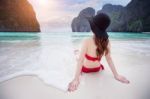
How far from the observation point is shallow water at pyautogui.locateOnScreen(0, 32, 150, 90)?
55.4 inches

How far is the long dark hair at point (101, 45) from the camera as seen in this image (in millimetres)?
1186

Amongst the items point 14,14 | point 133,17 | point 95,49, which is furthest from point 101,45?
point 14,14

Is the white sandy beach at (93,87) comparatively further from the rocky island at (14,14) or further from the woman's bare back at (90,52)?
the rocky island at (14,14)

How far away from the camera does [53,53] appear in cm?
172

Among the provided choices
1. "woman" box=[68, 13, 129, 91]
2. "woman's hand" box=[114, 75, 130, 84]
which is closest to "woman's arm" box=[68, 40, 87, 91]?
"woman" box=[68, 13, 129, 91]

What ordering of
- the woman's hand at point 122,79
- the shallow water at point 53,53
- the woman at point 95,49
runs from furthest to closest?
the shallow water at point 53,53 → the woman's hand at point 122,79 → the woman at point 95,49

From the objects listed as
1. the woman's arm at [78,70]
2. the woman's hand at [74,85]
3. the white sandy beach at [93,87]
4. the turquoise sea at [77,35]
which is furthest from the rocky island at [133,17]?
the woman's hand at [74,85]

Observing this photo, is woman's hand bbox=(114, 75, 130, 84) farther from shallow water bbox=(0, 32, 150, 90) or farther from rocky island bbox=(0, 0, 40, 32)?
rocky island bbox=(0, 0, 40, 32)

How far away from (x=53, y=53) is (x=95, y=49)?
58 cm

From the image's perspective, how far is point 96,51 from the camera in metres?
1.24

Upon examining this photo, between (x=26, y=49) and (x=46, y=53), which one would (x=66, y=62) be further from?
(x=26, y=49)

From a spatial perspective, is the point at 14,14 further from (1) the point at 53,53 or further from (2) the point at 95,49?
(2) the point at 95,49

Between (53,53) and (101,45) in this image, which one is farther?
(53,53)

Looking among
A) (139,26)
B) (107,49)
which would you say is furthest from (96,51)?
(139,26)
